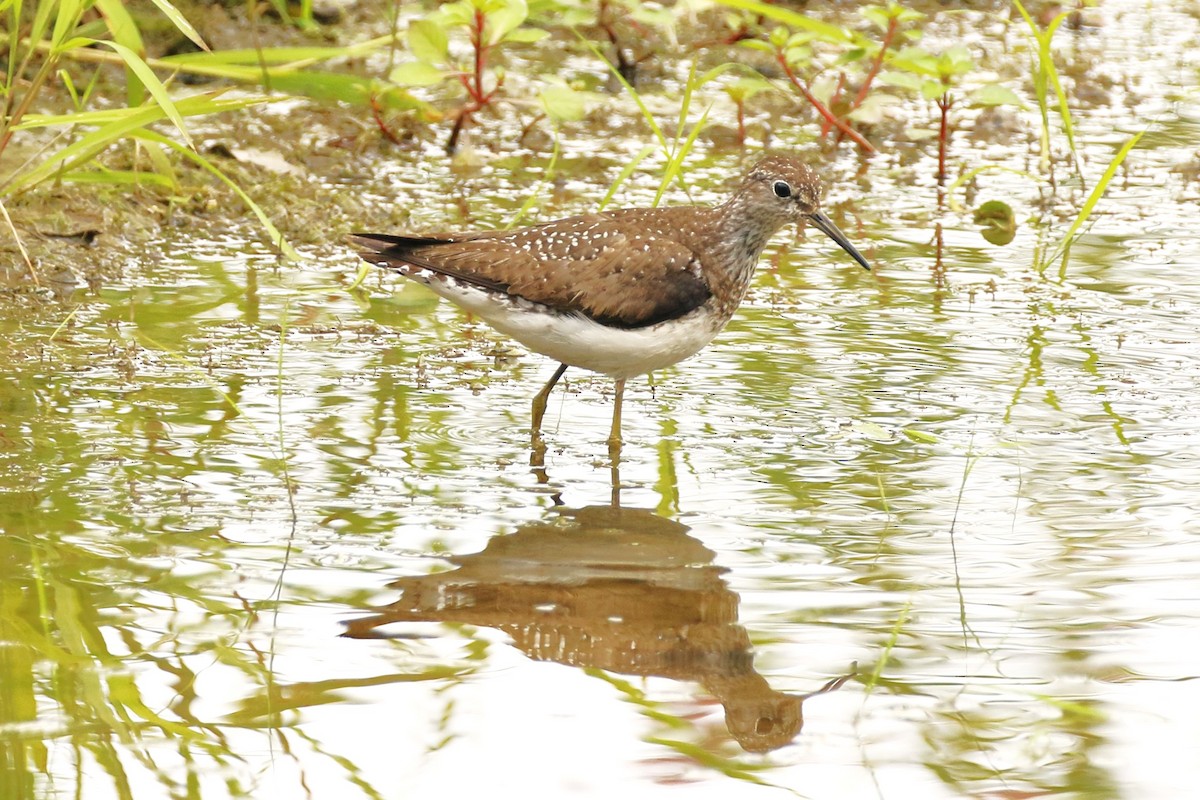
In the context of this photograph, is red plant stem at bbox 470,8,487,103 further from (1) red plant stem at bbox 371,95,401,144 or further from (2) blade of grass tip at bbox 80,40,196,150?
(2) blade of grass tip at bbox 80,40,196,150

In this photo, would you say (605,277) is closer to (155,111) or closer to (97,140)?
(155,111)

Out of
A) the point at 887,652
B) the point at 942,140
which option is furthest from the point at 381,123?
the point at 887,652

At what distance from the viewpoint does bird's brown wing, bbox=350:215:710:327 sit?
6324mm

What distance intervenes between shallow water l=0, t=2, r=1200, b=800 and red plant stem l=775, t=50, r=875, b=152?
75.8 inches

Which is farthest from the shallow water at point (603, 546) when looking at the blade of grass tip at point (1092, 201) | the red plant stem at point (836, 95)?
the red plant stem at point (836, 95)

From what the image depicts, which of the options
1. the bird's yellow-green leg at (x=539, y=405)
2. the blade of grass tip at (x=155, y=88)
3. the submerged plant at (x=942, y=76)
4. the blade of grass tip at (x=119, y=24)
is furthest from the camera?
the submerged plant at (x=942, y=76)

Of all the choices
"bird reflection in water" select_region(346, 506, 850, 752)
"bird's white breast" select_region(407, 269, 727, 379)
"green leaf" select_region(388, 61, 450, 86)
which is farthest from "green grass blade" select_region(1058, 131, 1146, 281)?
"green leaf" select_region(388, 61, 450, 86)

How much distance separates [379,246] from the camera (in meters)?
6.55

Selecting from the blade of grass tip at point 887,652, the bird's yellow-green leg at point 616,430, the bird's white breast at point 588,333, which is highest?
the bird's white breast at point 588,333

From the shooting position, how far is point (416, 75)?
29.5 ft

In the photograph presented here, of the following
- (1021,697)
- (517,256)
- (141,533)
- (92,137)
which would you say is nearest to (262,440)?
(141,533)

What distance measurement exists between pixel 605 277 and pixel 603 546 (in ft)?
4.83

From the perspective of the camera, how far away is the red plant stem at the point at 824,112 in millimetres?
9742

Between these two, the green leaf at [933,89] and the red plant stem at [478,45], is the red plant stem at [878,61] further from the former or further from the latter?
the red plant stem at [478,45]
